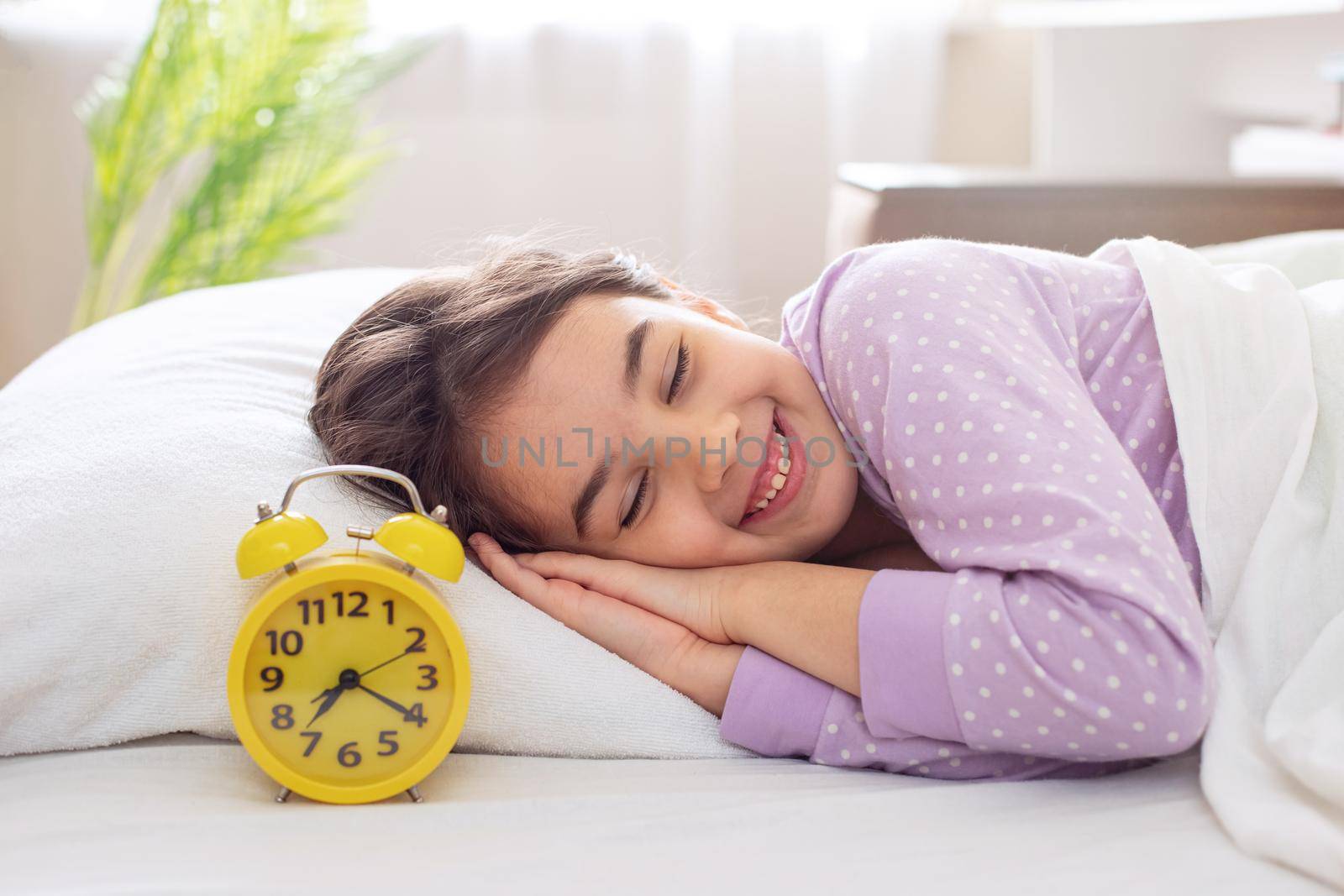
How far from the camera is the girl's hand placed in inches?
38.8

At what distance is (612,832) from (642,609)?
0.25 meters

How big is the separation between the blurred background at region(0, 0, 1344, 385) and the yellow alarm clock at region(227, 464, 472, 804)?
6.29 feet

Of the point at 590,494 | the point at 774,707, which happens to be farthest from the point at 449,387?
the point at 774,707

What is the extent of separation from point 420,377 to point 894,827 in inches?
21.6

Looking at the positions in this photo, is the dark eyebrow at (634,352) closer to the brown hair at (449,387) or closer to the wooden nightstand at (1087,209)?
the brown hair at (449,387)

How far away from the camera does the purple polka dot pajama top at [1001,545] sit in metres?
0.82

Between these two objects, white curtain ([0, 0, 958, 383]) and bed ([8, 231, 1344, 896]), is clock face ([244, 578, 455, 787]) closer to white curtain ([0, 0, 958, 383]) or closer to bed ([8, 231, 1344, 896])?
bed ([8, 231, 1344, 896])

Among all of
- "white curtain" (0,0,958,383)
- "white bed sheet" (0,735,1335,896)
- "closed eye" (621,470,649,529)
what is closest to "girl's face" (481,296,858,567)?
"closed eye" (621,470,649,529)

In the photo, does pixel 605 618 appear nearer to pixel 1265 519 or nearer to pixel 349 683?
pixel 349 683

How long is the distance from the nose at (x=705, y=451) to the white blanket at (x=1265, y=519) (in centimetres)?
35

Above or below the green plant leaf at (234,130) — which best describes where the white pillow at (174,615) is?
below

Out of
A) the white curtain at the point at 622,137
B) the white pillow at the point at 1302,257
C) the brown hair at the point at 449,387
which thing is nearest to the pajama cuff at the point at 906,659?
the brown hair at the point at 449,387

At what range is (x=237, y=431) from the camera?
1.04 metres

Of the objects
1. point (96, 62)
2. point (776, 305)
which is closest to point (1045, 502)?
point (776, 305)
